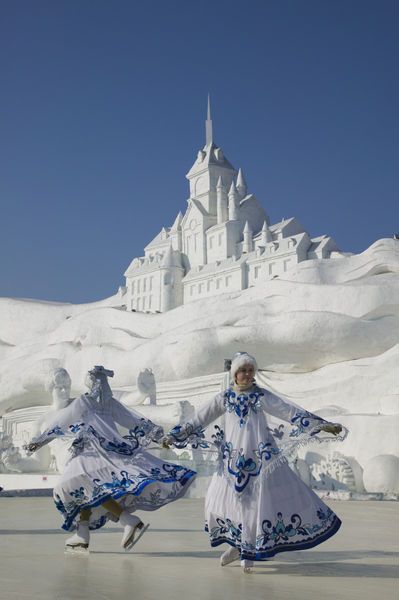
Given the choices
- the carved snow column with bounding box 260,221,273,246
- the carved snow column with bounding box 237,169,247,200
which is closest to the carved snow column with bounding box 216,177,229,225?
the carved snow column with bounding box 237,169,247,200

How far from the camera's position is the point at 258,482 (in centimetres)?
448

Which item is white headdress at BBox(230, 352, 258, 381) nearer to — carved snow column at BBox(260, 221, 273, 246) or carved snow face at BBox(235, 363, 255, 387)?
carved snow face at BBox(235, 363, 255, 387)

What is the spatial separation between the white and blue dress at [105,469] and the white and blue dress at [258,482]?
0.40 meters

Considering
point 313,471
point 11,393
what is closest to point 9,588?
point 313,471

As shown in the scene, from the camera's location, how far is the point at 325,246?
2533cm

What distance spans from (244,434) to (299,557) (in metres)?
0.88

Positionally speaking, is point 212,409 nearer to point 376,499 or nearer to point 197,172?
point 376,499

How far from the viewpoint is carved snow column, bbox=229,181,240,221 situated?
29.0 m

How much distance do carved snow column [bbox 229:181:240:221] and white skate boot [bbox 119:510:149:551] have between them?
24353 millimetres

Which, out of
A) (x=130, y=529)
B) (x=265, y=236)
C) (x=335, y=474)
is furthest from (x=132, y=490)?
(x=265, y=236)

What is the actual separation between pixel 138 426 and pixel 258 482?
1234 millimetres

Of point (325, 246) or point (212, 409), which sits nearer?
point (212, 409)

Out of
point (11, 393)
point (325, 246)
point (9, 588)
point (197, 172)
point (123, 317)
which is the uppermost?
point (197, 172)

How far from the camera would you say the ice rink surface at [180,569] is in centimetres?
356
